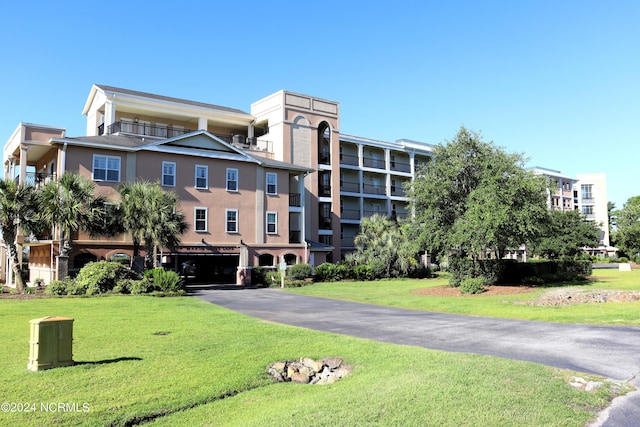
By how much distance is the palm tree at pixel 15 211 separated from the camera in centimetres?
2580

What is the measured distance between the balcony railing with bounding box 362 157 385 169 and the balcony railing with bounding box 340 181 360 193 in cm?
281

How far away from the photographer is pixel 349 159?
54.6 m

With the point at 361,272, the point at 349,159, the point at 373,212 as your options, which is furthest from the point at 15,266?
the point at 373,212

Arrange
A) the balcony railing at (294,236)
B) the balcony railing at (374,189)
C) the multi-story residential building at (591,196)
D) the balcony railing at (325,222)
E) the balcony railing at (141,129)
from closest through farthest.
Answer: the balcony railing at (141,129), the balcony railing at (294,236), the balcony railing at (325,222), the balcony railing at (374,189), the multi-story residential building at (591,196)

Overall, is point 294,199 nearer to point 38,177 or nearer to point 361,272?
point 361,272

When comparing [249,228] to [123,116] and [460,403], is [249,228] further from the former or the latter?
[460,403]

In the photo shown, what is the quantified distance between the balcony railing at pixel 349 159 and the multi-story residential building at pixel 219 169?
194 millimetres

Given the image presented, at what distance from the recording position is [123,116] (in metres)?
41.9

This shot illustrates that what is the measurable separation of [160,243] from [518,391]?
2404 centimetres

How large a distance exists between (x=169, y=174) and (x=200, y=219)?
3.85 meters

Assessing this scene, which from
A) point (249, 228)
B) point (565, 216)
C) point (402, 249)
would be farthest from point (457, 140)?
point (565, 216)

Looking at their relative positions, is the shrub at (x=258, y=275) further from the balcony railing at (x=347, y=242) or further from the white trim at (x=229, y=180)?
the balcony railing at (x=347, y=242)

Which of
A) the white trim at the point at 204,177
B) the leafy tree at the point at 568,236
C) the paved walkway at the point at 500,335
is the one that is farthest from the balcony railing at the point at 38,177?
the leafy tree at the point at 568,236

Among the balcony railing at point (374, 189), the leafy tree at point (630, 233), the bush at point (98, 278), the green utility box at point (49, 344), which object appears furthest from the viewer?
the leafy tree at point (630, 233)
